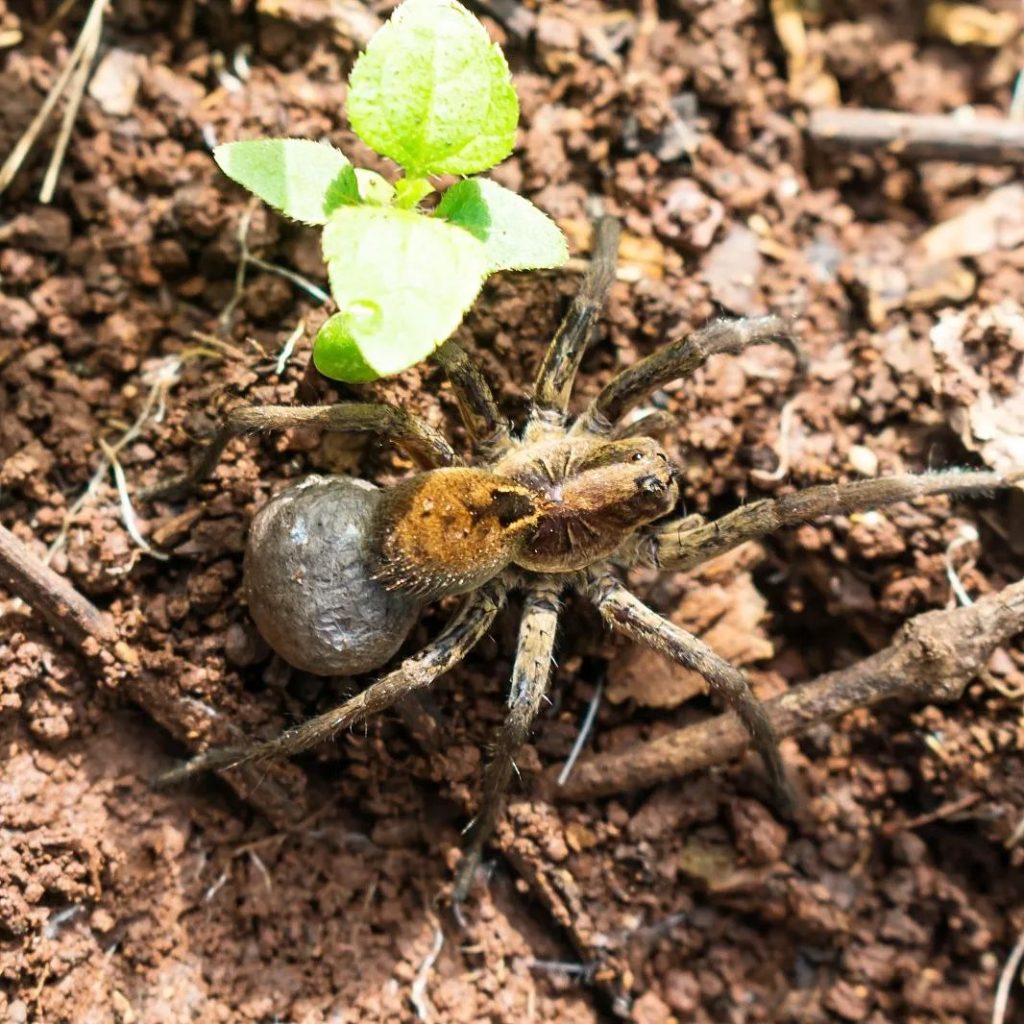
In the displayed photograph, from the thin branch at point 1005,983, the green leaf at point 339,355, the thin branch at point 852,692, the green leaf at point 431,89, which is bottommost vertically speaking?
the thin branch at point 1005,983

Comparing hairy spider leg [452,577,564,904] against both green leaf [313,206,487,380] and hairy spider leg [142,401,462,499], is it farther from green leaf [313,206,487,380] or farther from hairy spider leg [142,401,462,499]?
green leaf [313,206,487,380]

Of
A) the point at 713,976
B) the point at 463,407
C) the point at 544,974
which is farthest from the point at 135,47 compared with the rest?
the point at 713,976

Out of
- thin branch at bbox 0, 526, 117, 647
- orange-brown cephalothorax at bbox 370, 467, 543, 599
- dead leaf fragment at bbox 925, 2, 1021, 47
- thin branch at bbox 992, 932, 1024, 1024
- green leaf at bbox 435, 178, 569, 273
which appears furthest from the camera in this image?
dead leaf fragment at bbox 925, 2, 1021, 47

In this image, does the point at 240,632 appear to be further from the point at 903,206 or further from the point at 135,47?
the point at 903,206

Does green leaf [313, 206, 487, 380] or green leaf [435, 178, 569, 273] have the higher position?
green leaf [313, 206, 487, 380]

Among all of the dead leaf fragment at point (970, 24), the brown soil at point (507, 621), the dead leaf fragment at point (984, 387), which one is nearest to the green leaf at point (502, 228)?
the brown soil at point (507, 621)

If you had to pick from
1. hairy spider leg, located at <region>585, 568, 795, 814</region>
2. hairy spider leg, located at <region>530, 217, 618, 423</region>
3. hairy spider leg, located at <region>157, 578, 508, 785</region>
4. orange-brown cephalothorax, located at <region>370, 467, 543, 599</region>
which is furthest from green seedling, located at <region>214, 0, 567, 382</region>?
hairy spider leg, located at <region>585, 568, 795, 814</region>

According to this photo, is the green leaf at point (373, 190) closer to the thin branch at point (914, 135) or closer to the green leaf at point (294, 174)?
the green leaf at point (294, 174)
